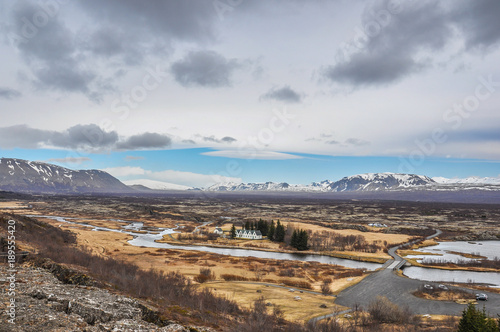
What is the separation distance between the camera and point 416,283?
53812 mm

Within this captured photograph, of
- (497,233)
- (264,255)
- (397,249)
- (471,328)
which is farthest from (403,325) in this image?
(497,233)

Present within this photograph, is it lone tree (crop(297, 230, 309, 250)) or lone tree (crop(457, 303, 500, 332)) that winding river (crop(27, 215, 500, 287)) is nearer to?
lone tree (crop(297, 230, 309, 250))

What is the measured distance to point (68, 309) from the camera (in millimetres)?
14547

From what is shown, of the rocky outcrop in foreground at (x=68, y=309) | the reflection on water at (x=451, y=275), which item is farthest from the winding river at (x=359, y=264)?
the rocky outcrop in foreground at (x=68, y=309)

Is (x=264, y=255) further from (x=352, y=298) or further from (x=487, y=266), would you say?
(x=487, y=266)

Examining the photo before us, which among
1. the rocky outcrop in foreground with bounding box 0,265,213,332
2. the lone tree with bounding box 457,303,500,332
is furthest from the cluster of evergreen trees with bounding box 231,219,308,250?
the rocky outcrop in foreground with bounding box 0,265,213,332

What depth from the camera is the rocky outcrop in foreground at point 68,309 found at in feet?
40.9

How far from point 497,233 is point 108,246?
15470 centimetres

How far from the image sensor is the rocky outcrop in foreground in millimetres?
12461

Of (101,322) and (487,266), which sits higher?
(101,322)

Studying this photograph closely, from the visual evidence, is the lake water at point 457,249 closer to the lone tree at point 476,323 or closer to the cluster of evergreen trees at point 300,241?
the cluster of evergreen trees at point 300,241

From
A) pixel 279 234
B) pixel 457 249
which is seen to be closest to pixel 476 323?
pixel 279 234

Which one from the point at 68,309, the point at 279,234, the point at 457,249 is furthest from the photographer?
the point at 279,234

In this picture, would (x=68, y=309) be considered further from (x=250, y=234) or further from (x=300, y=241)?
(x=250, y=234)
